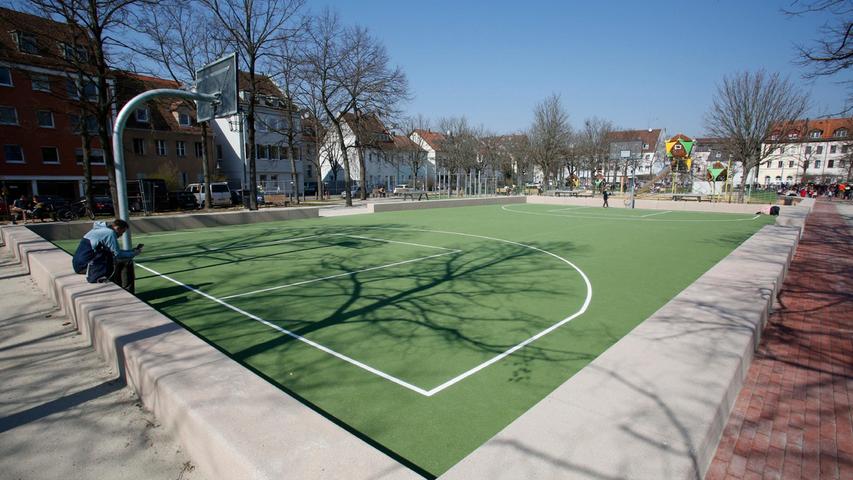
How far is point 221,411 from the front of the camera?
3314 mm

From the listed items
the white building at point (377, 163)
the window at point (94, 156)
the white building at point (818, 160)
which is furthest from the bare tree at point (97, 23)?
the white building at point (818, 160)

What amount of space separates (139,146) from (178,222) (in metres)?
32.3

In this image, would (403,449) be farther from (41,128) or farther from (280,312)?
(41,128)

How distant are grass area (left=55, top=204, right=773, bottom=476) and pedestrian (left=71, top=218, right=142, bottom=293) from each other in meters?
0.93

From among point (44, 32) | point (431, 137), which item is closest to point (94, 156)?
point (44, 32)

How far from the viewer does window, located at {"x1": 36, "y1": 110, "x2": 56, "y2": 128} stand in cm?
3862

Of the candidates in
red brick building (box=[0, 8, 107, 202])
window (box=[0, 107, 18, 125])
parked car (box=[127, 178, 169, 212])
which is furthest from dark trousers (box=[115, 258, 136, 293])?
window (box=[0, 107, 18, 125])

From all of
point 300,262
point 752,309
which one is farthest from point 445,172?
point 752,309

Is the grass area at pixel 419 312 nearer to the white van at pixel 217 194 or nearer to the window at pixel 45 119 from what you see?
the white van at pixel 217 194

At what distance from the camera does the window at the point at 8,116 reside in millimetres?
37053

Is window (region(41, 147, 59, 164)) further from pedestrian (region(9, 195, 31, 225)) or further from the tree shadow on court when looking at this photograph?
the tree shadow on court

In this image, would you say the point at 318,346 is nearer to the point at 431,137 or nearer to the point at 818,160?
the point at 431,137

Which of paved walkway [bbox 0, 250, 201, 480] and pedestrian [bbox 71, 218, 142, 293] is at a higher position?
pedestrian [bbox 71, 218, 142, 293]

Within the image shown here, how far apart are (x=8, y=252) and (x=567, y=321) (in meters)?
16.9
